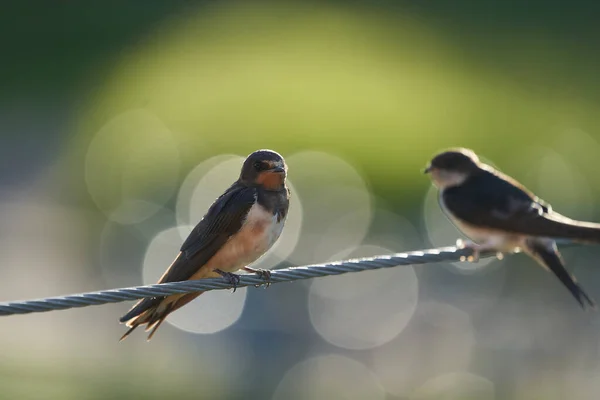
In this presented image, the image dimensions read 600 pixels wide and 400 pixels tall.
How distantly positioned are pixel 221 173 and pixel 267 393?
10.2 meters

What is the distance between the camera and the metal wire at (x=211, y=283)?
2.94m

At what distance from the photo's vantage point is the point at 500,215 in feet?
15.3

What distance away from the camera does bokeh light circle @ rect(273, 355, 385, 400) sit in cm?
1482

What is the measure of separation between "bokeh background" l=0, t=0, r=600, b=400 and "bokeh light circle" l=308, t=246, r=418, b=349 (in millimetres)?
45

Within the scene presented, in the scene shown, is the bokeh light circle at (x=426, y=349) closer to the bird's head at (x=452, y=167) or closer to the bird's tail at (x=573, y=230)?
the bird's head at (x=452, y=167)

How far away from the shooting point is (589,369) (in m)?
15.1

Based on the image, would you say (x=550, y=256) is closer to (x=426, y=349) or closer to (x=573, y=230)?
(x=573, y=230)

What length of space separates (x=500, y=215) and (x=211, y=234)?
1.29 metres

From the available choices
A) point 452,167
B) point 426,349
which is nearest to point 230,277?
point 452,167

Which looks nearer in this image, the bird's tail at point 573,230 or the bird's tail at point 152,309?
the bird's tail at point 152,309

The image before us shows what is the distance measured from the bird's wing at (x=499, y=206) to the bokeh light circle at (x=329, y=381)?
9.94 m

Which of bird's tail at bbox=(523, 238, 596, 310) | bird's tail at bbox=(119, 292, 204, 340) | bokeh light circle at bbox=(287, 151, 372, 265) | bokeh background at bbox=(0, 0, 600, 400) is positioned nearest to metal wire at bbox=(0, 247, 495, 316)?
bird's tail at bbox=(119, 292, 204, 340)

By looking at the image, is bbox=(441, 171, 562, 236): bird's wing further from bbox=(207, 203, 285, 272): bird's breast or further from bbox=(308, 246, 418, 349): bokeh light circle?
bbox=(308, 246, 418, 349): bokeh light circle

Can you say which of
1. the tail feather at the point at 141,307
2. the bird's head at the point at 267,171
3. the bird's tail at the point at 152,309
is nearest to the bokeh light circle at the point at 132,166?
the bird's head at the point at 267,171
